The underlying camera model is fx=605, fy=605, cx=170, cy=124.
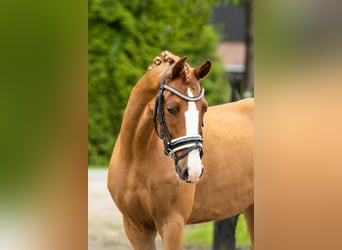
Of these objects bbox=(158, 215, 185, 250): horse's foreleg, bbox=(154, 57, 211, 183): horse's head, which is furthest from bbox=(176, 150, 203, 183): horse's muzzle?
bbox=(158, 215, 185, 250): horse's foreleg

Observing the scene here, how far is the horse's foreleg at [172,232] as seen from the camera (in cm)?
212

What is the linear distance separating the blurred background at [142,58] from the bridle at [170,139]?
0.51m

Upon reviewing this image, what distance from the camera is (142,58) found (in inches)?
116

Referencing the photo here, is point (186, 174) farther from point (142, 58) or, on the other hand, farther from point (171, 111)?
point (142, 58)

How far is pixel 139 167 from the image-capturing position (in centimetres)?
216

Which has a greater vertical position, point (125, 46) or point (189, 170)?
point (125, 46)

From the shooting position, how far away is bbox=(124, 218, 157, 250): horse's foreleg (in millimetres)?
2217

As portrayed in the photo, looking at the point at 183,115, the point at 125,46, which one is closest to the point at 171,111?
the point at 183,115

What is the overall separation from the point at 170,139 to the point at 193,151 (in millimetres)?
102

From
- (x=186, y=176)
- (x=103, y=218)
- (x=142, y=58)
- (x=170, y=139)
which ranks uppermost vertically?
(x=142, y=58)
